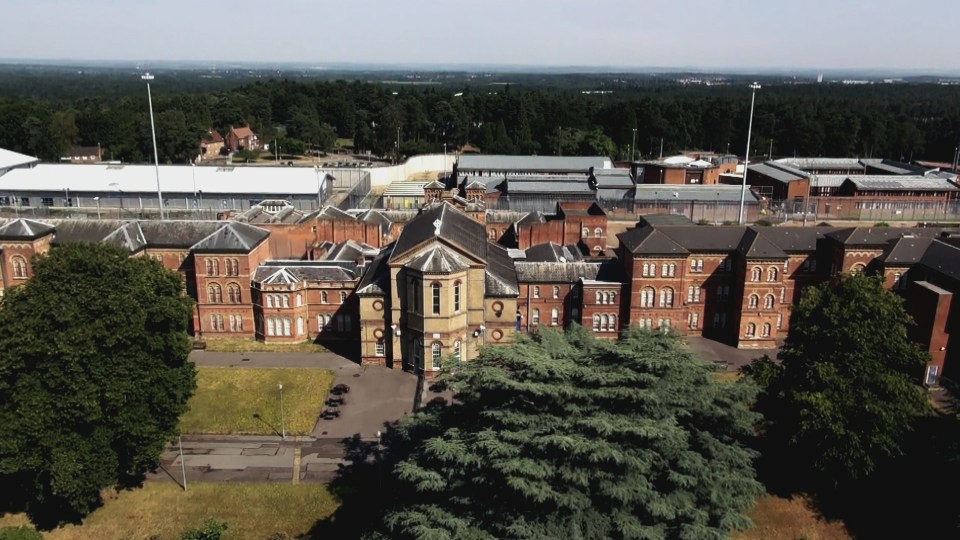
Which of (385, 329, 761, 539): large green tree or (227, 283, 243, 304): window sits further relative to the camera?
(227, 283, 243, 304): window

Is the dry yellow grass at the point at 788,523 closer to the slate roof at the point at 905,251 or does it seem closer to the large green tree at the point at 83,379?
the slate roof at the point at 905,251

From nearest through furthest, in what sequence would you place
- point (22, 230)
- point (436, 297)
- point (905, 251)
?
point (436, 297), point (905, 251), point (22, 230)

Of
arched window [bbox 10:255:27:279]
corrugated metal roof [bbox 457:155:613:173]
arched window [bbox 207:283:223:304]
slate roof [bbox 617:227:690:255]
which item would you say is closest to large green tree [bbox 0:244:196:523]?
arched window [bbox 207:283:223:304]

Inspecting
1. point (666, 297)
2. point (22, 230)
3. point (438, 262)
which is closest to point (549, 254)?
point (666, 297)

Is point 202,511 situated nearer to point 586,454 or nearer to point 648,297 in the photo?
point 586,454

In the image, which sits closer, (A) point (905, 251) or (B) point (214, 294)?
(A) point (905, 251)

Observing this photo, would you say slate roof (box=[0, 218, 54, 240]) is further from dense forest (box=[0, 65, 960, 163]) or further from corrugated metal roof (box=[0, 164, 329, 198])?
dense forest (box=[0, 65, 960, 163])

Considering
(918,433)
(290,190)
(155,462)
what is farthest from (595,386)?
(290,190)
